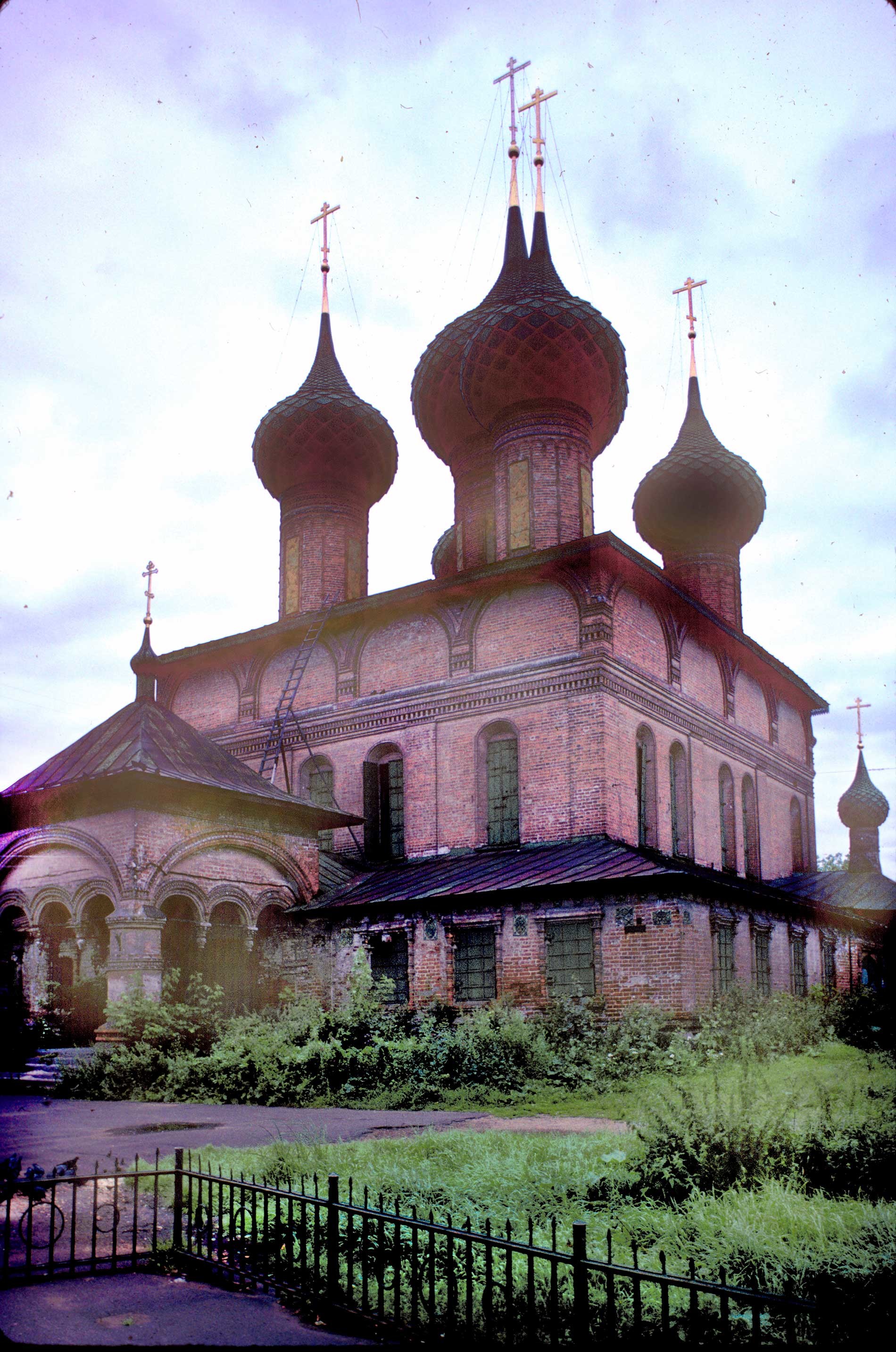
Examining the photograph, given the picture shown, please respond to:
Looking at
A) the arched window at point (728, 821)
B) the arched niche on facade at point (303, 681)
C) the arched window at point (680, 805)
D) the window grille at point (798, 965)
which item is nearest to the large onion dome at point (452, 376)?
the arched niche on facade at point (303, 681)

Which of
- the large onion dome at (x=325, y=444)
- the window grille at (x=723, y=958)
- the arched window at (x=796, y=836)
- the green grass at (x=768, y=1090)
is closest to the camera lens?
the green grass at (x=768, y=1090)

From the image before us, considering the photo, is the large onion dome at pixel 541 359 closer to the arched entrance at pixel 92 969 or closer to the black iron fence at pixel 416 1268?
the arched entrance at pixel 92 969

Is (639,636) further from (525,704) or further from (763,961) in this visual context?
(763,961)

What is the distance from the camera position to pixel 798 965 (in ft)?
67.1

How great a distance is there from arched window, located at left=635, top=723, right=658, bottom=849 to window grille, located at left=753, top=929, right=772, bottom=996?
2.19 metres

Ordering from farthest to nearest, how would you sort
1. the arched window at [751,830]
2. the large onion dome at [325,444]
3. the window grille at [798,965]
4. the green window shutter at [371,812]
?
the large onion dome at [325,444] < the arched window at [751,830] < the window grille at [798,965] < the green window shutter at [371,812]

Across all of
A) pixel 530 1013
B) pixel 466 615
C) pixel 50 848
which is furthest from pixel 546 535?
pixel 50 848

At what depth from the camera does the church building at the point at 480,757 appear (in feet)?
51.8

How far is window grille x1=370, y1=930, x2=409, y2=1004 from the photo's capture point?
17.2 meters

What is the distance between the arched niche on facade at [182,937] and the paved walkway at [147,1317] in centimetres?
1047

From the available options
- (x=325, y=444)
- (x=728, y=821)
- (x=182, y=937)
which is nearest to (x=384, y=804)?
(x=182, y=937)

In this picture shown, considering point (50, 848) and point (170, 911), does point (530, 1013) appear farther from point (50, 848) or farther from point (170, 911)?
point (50, 848)

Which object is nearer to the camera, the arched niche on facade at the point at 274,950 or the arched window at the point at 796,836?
the arched niche on facade at the point at 274,950

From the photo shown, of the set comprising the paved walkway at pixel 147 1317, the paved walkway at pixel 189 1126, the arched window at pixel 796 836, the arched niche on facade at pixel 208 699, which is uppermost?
the arched niche on facade at pixel 208 699
